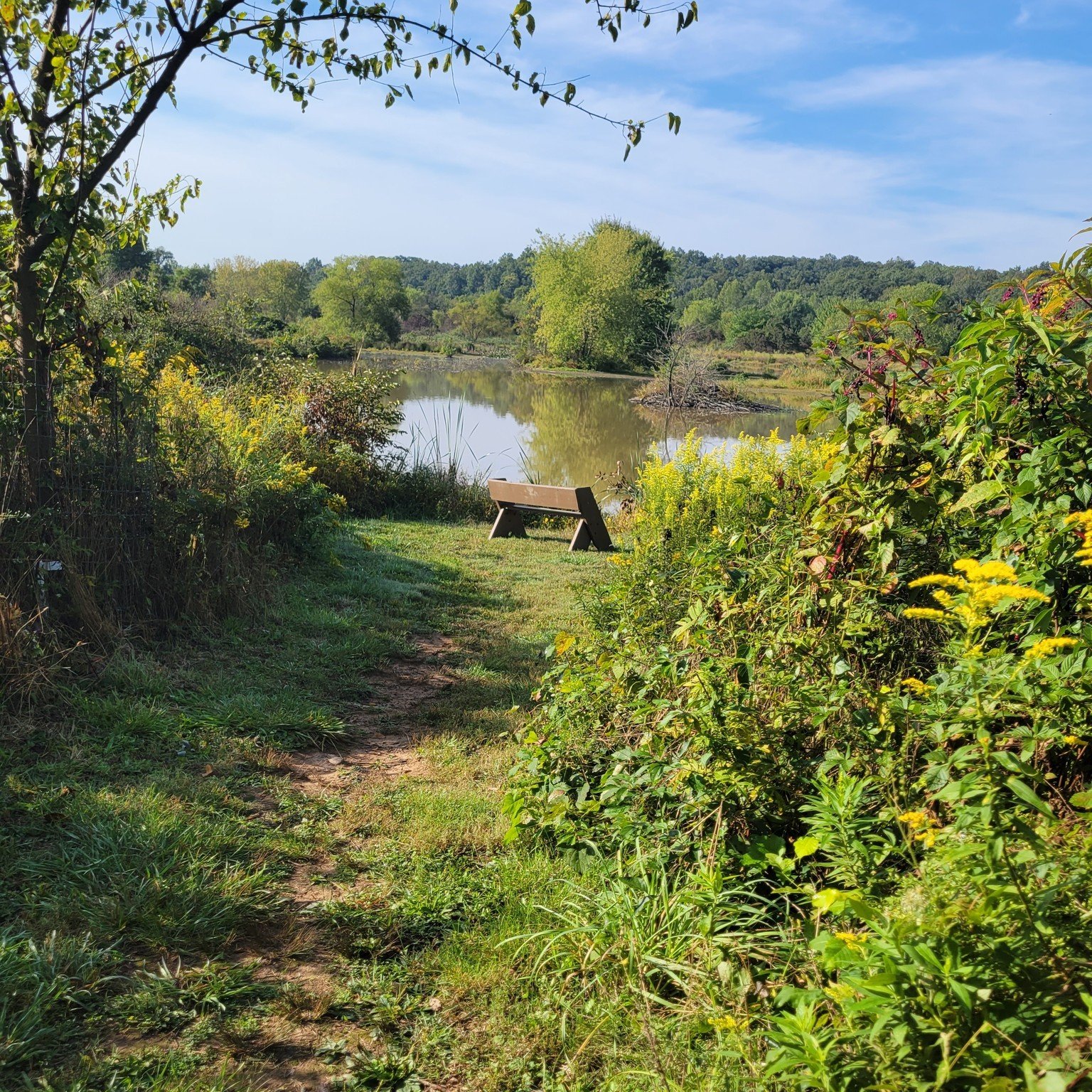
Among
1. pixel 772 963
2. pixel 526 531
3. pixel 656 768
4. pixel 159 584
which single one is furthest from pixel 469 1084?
pixel 526 531

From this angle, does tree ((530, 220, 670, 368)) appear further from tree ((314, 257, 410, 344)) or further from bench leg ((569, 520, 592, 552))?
bench leg ((569, 520, 592, 552))

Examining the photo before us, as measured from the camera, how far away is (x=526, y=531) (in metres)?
11.6

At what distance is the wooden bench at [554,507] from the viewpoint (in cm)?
1030

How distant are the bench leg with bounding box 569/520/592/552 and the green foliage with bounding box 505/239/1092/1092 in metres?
6.66

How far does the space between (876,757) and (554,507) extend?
8071 millimetres

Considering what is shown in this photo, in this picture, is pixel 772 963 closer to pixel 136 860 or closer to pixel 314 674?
pixel 136 860

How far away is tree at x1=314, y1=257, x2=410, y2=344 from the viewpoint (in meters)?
70.0

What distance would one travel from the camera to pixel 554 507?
1049 cm

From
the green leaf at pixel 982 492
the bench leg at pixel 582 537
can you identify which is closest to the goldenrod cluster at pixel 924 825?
the green leaf at pixel 982 492

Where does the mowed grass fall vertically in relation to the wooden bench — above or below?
below

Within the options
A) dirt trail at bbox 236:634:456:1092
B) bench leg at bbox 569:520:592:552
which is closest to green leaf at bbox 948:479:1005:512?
dirt trail at bbox 236:634:456:1092

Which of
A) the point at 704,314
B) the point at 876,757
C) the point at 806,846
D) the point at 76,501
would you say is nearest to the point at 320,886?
the point at 806,846

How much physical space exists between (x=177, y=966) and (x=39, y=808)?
1153mm

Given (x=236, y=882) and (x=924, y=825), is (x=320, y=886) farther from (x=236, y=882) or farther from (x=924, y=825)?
(x=924, y=825)
